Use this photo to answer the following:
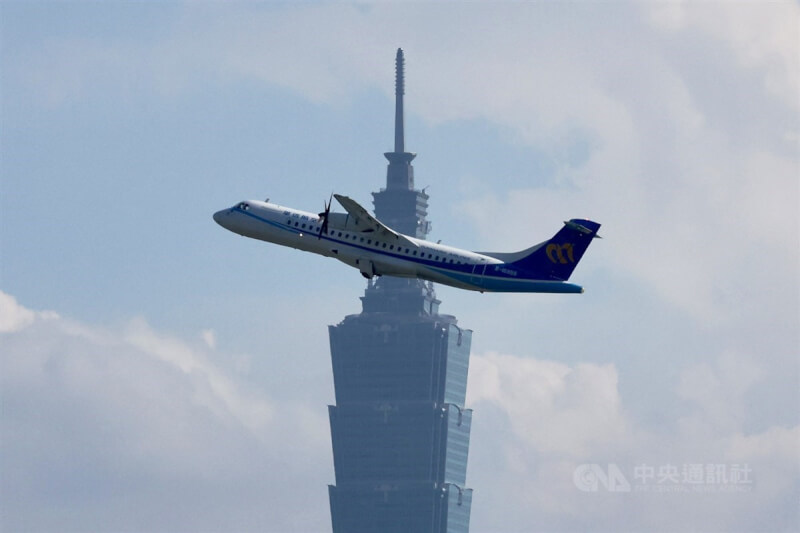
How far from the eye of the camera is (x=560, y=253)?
15912 centimetres

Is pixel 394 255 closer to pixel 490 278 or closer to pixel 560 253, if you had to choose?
pixel 490 278

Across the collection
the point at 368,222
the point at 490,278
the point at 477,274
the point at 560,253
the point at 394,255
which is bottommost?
the point at 490,278

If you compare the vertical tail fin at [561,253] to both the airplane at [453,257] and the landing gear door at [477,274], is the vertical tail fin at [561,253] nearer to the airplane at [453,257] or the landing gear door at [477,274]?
the airplane at [453,257]

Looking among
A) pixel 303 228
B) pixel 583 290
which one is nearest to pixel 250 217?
pixel 303 228

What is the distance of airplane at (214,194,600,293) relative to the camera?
158250 millimetres

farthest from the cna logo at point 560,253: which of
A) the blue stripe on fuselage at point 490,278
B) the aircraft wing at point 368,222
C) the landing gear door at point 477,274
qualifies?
the aircraft wing at point 368,222

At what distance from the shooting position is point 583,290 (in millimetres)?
156375

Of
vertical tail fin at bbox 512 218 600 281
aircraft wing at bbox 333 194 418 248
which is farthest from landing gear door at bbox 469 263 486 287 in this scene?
aircraft wing at bbox 333 194 418 248

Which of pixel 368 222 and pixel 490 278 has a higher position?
pixel 368 222

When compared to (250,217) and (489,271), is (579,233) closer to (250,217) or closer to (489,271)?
(489,271)

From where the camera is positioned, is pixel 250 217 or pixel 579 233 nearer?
pixel 579 233

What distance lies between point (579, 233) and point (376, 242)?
18.4 meters

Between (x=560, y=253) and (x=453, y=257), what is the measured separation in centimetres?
970

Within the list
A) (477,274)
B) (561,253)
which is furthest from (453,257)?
(561,253)
